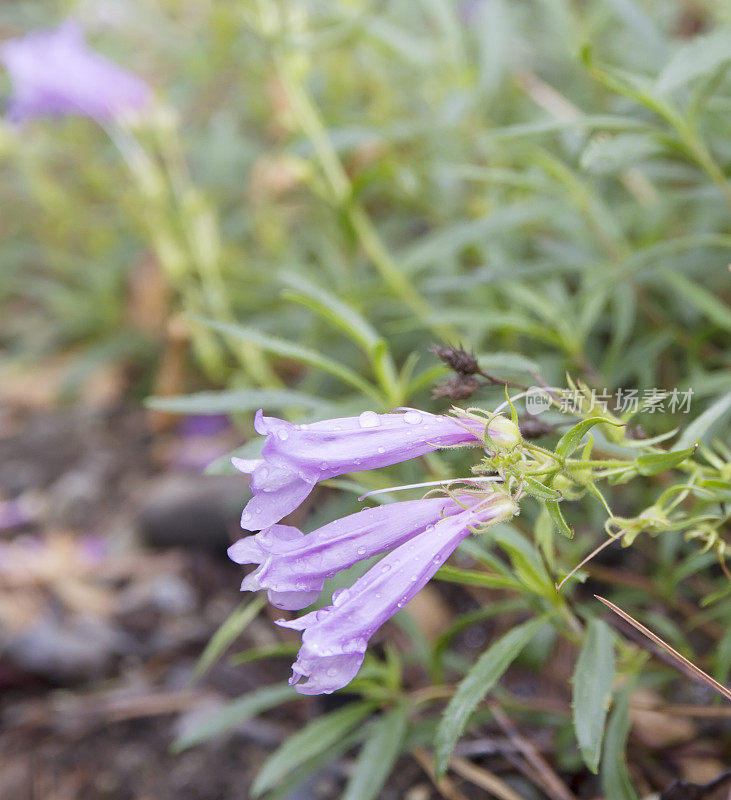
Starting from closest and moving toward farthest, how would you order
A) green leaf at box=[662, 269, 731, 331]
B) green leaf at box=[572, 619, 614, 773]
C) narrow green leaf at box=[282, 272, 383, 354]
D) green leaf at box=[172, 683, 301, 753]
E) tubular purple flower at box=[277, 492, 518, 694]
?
tubular purple flower at box=[277, 492, 518, 694]
green leaf at box=[572, 619, 614, 773]
narrow green leaf at box=[282, 272, 383, 354]
green leaf at box=[172, 683, 301, 753]
green leaf at box=[662, 269, 731, 331]

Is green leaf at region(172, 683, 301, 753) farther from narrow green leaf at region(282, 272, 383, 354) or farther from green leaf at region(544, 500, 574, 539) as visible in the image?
green leaf at region(544, 500, 574, 539)

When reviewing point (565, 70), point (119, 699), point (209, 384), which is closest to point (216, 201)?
point (209, 384)

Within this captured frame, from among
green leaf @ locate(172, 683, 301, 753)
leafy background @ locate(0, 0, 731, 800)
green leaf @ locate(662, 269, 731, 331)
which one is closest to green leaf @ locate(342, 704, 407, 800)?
leafy background @ locate(0, 0, 731, 800)

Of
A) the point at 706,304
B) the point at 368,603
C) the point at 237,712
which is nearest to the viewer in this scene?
the point at 368,603

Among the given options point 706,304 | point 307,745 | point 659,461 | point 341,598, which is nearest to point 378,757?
point 307,745

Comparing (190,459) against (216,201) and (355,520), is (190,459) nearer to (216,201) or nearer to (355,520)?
(216,201)

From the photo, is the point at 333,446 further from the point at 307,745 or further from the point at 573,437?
the point at 307,745
